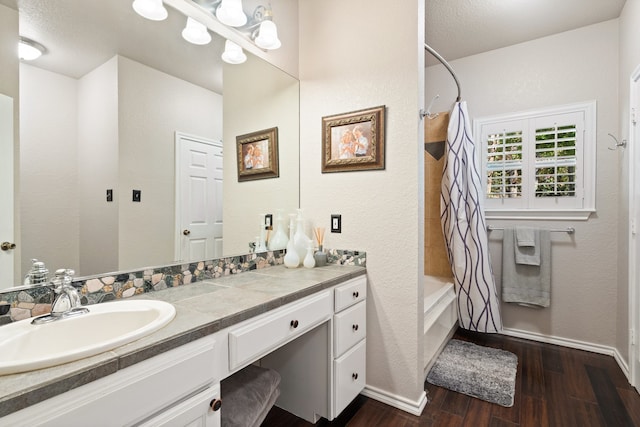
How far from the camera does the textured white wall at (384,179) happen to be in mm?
1711

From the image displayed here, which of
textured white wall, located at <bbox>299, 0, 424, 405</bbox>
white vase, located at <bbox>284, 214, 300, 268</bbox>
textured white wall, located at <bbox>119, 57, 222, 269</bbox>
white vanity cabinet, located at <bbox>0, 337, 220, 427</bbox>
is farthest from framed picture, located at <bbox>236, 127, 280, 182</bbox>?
white vanity cabinet, located at <bbox>0, 337, 220, 427</bbox>

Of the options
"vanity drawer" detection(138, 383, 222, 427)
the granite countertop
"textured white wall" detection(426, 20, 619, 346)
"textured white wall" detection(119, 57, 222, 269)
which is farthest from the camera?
"textured white wall" detection(426, 20, 619, 346)

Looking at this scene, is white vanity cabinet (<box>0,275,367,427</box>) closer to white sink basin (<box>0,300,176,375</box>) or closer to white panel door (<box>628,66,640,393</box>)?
white sink basin (<box>0,300,176,375</box>)

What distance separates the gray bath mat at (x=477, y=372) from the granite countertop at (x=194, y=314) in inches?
39.9

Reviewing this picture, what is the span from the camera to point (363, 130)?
6.07 feet

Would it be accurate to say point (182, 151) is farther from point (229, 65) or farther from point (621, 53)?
point (621, 53)

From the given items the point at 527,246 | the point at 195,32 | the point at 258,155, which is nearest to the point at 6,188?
the point at 195,32

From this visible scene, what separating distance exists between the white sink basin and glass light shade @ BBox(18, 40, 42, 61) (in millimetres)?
872

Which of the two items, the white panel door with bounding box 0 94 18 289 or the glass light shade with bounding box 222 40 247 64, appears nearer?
the white panel door with bounding box 0 94 18 289

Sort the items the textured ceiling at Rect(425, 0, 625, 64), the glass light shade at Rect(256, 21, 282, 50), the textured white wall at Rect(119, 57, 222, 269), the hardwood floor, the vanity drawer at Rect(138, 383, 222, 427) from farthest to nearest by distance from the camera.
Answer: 1. the textured ceiling at Rect(425, 0, 625, 64)
2. the glass light shade at Rect(256, 21, 282, 50)
3. the hardwood floor
4. the textured white wall at Rect(119, 57, 222, 269)
5. the vanity drawer at Rect(138, 383, 222, 427)

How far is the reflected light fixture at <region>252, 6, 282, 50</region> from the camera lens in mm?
1777

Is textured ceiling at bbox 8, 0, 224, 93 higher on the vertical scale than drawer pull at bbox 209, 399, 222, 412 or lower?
higher

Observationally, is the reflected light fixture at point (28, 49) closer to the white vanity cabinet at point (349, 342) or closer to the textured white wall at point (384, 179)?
the textured white wall at point (384, 179)

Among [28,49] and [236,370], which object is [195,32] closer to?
[28,49]
